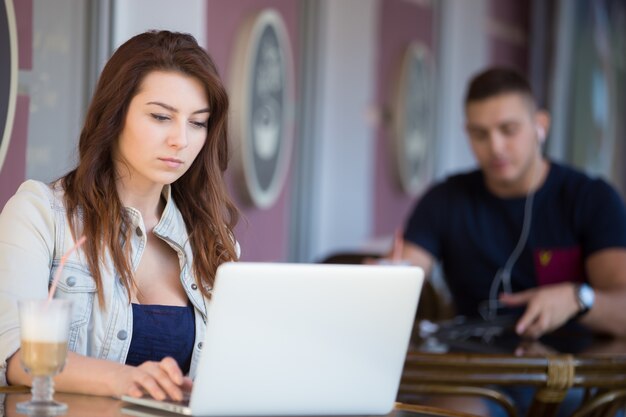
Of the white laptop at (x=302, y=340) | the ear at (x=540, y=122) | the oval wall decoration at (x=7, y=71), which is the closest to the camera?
the white laptop at (x=302, y=340)

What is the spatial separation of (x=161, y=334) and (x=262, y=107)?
2284mm

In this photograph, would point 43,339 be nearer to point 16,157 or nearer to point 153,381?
point 153,381

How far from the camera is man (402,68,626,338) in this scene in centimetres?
356

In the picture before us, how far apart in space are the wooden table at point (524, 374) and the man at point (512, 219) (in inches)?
19.4

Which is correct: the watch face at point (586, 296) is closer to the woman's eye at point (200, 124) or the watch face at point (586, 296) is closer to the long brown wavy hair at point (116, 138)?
the long brown wavy hair at point (116, 138)

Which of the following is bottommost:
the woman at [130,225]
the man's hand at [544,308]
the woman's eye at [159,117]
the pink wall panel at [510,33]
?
the man's hand at [544,308]

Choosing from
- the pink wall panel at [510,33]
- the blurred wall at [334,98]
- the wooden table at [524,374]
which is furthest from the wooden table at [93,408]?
the pink wall panel at [510,33]

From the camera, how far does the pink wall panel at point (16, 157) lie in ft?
Result: 8.61

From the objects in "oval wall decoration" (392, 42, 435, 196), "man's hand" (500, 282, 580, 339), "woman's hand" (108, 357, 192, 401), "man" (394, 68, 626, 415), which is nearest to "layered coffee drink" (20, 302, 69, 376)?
"woman's hand" (108, 357, 192, 401)

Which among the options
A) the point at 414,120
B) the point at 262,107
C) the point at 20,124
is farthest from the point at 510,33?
the point at 20,124

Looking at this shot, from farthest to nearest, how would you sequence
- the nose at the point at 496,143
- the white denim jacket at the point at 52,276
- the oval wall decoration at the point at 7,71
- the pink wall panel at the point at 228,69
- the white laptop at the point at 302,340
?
1. the pink wall panel at the point at 228,69
2. the nose at the point at 496,143
3. the oval wall decoration at the point at 7,71
4. the white denim jacket at the point at 52,276
5. the white laptop at the point at 302,340

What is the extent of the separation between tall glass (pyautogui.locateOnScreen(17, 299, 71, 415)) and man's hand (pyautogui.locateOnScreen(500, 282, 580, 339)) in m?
1.78

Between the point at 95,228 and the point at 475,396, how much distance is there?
127 cm

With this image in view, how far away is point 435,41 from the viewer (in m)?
6.60
